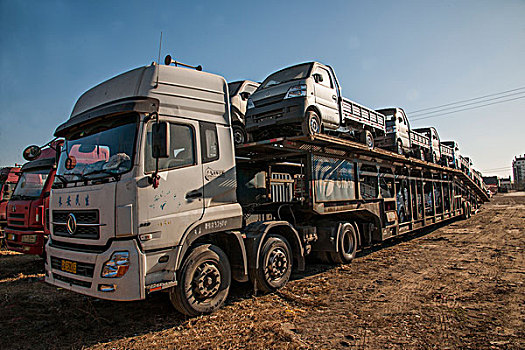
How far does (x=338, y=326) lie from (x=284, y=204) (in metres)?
2.91

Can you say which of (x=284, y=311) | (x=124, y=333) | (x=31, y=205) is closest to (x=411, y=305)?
(x=284, y=311)

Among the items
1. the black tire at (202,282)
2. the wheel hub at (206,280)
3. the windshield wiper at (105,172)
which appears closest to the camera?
the windshield wiper at (105,172)

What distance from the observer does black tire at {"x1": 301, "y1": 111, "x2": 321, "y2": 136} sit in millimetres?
6166

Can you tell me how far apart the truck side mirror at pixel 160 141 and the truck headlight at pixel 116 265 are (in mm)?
1159

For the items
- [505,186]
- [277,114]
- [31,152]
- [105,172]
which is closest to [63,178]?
[105,172]

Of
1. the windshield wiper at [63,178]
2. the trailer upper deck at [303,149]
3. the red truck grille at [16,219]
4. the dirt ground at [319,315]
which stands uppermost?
the trailer upper deck at [303,149]

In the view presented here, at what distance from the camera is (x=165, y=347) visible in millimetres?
3527

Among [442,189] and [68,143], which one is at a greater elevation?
[68,143]

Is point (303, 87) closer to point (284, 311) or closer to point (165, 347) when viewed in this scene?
point (284, 311)

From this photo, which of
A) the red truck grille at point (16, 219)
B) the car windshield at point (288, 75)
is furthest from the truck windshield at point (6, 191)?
the car windshield at point (288, 75)

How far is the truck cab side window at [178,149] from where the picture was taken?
12.8ft

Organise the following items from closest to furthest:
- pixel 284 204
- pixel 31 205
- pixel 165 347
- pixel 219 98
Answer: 1. pixel 165 347
2. pixel 219 98
3. pixel 284 204
4. pixel 31 205

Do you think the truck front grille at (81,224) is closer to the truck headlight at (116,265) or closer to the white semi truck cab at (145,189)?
the white semi truck cab at (145,189)

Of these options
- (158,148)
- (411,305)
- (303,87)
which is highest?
(303,87)
